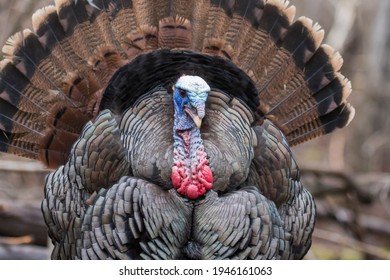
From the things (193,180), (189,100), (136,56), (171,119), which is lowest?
(193,180)

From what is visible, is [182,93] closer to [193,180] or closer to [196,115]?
[196,115]

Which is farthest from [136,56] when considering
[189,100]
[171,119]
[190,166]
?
[190,166]

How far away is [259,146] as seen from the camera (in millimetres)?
3721

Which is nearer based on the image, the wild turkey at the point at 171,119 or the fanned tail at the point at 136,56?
the wild turkey at the point at 171,119

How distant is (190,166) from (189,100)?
0.30 meters

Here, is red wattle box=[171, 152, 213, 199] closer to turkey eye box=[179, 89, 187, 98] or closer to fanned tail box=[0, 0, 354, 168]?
turkey eye box=[179, 89, 187, 98]

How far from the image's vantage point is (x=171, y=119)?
363 cm

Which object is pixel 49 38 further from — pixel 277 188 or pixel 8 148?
pixel 277 188

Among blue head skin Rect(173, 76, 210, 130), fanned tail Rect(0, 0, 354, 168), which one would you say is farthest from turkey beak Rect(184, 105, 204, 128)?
fanned tail Rect(0, 0, 354, 168)

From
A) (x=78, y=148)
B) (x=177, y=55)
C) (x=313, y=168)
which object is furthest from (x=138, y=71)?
(x=313, y=168)

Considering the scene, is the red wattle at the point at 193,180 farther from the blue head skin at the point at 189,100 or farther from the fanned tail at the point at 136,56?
the fanned tail at the point at 136,56

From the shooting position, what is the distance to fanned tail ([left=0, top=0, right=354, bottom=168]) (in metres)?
3.90

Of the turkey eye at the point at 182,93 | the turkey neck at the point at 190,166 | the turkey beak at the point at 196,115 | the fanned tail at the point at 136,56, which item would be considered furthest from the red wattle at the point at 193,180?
the fanned tail at the point at 136,56

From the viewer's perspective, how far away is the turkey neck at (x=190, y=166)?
3354 millimetres
